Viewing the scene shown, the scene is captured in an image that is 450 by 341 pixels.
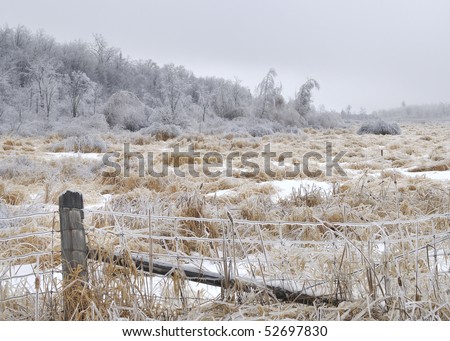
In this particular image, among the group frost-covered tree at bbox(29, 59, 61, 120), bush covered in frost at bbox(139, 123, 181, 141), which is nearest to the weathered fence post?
bush covered in frost at bbox(139, 123, 181, 141)

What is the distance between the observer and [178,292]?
188 cm

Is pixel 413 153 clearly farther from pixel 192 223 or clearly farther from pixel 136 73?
pixel 136 73

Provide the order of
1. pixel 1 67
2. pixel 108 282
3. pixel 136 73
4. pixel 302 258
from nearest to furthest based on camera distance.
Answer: pixel 108 282 < pixel 302 258 < pixel 1 67 < pixel 136 73

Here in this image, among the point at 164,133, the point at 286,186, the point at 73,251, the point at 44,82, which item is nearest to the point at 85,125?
the point at 164,133

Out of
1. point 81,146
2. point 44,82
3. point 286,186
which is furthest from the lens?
point 44,82

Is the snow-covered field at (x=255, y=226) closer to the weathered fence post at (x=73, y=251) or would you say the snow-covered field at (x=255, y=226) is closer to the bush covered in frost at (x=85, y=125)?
the weathered fence post at (x=73, y=251)

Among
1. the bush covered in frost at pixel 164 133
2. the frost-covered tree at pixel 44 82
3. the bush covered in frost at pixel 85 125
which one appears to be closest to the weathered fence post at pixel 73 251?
the bush covered in frost at pixel 164 133

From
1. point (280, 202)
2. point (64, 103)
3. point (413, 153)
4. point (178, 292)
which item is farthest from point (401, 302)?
point (64, 103)

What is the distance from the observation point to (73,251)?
1829 mm

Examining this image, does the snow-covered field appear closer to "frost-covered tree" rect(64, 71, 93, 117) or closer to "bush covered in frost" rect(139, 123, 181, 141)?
"bush covered in frost" rect(139, 123, 181, 141)

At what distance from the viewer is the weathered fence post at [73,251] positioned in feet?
5.90

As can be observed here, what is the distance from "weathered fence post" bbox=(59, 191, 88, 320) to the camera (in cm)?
180

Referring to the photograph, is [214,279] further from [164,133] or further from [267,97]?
[267,97]
